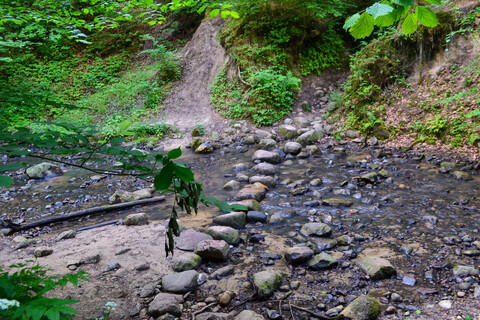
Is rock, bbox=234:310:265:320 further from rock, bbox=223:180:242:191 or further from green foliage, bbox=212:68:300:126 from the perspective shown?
green foliage, bbox=212:68:300:126

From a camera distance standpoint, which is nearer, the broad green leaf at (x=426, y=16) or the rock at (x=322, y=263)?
the broad green leaf at (x=426, y=16)

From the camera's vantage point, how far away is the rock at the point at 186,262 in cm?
317

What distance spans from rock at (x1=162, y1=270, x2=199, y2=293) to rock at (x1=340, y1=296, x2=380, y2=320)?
1.39m

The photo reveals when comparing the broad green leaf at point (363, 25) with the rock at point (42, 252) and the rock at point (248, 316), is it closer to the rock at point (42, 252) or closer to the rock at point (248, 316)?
the rock at point (248, 316)

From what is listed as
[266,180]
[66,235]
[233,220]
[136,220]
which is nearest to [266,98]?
[266,180]

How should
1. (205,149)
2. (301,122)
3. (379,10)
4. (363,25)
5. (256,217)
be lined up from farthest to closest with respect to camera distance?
(301,122) < (205,149) < (256,217) < (363,25) < (379,10)

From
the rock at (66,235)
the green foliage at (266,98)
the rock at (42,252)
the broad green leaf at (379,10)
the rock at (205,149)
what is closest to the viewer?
the broad green leaf at (379,10)

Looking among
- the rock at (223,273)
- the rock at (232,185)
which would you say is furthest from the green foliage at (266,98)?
the rock at (223,273)

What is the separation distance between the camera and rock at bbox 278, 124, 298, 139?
9125 mm

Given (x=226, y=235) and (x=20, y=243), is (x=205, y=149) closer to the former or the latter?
(x=226, y=235)

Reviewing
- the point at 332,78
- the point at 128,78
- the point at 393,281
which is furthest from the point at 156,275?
the point at 128,78

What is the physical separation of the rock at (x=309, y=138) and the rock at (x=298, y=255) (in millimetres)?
5422

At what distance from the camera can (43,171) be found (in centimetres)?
746

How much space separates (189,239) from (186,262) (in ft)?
1.81
